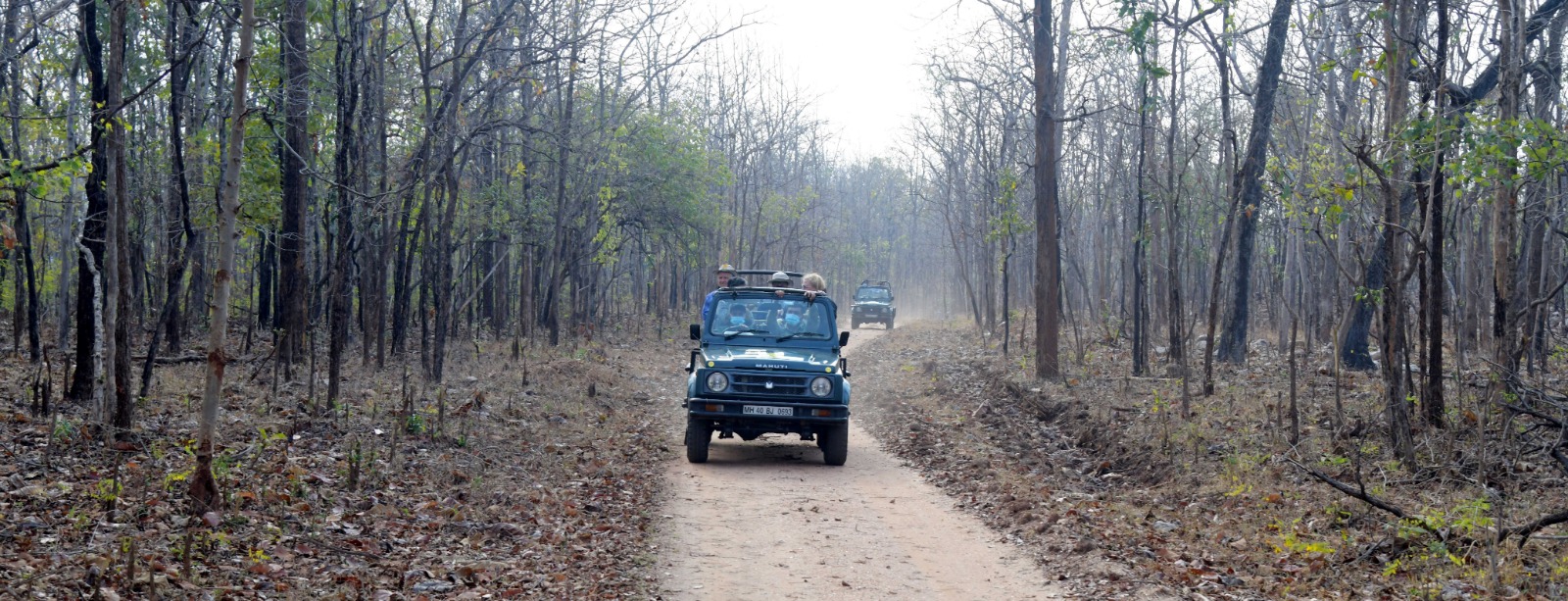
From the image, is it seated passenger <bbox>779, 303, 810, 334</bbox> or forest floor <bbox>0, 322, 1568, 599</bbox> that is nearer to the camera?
forest floor <bbox>0, 322, 1568, 599</bbox>

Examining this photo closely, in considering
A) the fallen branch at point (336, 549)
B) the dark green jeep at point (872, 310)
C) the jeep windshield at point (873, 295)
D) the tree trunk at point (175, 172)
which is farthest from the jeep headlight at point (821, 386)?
the jeep windshield at point (873, 295)

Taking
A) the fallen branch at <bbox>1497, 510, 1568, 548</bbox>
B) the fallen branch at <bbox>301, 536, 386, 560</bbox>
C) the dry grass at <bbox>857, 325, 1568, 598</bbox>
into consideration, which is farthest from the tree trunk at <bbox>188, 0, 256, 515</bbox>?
the fallen branch at <bbox>1497, 510, 1568, 548</bbox>

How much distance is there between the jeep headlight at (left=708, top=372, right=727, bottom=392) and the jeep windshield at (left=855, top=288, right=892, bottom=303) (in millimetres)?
32497

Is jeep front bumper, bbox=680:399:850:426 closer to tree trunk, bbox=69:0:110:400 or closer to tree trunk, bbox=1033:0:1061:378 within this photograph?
tree trunk, bbox=69:0:110:400

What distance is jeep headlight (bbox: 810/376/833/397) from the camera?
10.9 m

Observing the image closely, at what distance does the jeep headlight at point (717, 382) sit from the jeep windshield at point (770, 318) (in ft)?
3.75

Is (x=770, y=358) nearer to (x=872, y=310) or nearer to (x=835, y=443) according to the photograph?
(x=835, y=443)

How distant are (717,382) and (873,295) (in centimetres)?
3291

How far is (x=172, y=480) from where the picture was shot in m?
7.61

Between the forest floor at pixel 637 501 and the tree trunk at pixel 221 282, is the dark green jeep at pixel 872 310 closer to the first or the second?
the forest floor at pixel 637 501

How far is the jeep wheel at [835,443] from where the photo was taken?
11.1 meters

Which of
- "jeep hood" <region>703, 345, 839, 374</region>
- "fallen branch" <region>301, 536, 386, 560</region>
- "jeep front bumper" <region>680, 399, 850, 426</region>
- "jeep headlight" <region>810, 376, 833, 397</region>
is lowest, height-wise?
"fallen branch" <region>301, 536, 386, 560</region>

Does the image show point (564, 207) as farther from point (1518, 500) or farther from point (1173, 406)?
point (1518, 500)

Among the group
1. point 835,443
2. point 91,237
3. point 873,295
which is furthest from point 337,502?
point 873,295
